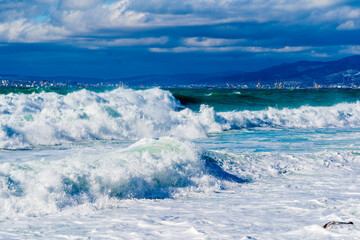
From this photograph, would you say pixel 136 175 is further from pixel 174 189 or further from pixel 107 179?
pixel 174 189

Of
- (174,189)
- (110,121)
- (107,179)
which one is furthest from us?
(110,121)

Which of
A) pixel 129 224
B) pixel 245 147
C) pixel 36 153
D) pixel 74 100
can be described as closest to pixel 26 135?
pixel 36 153

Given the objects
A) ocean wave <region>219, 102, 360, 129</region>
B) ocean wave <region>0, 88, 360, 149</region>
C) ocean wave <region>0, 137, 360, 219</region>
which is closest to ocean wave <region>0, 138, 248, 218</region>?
ocean wave <region>0, 137, 360, 219</region>

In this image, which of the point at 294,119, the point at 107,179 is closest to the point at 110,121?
the point at 107,179

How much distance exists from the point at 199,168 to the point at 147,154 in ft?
3.76

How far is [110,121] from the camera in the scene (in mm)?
18891

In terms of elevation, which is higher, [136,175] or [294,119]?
[136,175]

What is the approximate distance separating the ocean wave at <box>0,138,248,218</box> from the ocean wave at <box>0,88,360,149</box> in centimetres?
658

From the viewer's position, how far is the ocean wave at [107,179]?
6965 millimetres

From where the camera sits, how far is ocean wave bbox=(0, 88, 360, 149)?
1617 cm

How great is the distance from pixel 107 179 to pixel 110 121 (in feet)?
36.9

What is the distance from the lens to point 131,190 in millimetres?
7852

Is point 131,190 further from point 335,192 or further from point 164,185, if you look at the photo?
point 335,192

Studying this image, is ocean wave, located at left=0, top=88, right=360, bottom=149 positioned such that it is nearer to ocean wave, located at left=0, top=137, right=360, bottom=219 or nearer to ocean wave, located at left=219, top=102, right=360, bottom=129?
ocean wave, located at left=219, top=102, right=360, bottom=129
